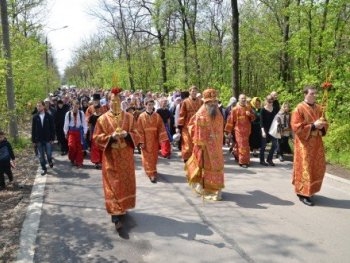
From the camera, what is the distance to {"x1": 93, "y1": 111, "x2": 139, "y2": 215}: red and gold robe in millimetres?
6909

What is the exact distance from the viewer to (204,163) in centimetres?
835

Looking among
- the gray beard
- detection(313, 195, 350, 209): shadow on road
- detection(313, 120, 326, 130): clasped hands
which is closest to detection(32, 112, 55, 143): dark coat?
the gray beard

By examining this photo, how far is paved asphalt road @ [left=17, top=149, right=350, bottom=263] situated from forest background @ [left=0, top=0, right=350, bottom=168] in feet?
7.63

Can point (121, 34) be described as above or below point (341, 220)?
above

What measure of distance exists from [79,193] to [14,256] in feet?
10.7

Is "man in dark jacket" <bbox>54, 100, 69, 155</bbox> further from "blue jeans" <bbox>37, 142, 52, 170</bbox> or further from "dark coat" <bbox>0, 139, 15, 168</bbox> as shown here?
"dark coat" <bbox>0, 139, 15, 168</bbox>

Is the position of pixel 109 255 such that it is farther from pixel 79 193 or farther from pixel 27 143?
pixel 27 143

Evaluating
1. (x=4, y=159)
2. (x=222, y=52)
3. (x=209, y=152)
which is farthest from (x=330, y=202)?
(x=222, y=52)

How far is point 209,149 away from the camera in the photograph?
832cm

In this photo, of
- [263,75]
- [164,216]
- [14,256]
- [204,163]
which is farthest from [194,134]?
[263,75]

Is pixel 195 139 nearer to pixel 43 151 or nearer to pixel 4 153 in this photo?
pixel 4 153

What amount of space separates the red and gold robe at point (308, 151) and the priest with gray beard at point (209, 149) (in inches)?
55.0

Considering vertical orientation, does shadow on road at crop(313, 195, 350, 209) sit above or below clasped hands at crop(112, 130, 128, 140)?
below

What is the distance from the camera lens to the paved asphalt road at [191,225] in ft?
18.9
